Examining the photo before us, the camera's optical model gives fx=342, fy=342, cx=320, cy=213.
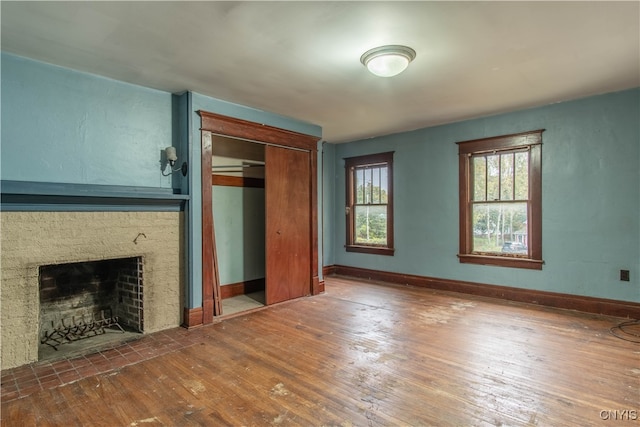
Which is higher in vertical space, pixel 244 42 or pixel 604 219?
pixel 244 42

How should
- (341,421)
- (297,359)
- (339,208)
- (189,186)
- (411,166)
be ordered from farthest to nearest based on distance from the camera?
(339,208) < (411,166) < (189,186) < (297,359) < (341,421)

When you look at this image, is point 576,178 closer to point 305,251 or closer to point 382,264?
point 382,264

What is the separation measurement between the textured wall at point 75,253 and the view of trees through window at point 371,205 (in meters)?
3.70

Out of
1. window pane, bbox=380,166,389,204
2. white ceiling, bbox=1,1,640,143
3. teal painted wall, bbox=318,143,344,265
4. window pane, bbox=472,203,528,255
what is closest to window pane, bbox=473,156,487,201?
→ window pane, bbox=472,203,528,255

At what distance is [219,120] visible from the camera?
13.4ft

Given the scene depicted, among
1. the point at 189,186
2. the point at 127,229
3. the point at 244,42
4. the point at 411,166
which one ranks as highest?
the point at 244,42

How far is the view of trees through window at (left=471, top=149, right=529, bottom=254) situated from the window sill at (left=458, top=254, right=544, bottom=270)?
118mm

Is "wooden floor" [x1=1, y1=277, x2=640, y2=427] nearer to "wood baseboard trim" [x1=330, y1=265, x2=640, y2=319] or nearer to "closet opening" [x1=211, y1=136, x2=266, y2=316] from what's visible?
"wood baseboard trim" [x1=330, y1=265, x2=640, y2=319]

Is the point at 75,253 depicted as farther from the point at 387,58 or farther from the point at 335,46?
the point at 387,58

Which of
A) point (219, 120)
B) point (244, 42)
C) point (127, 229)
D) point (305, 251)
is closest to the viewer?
point (244, 42)

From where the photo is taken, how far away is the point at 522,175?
15.7ft

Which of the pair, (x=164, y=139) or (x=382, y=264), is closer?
(x=164, y=139)

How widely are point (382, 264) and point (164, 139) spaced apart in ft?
13.7

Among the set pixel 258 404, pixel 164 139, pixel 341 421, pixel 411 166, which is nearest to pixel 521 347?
pixel 341 421
